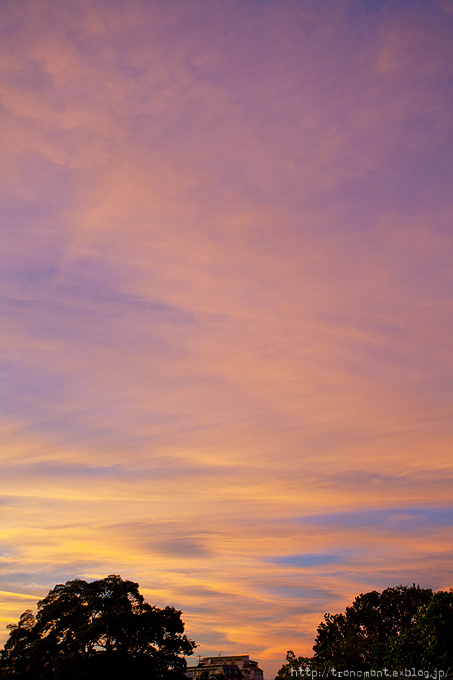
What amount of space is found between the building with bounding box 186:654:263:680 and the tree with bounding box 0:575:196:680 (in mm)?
75071

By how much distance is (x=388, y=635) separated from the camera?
5972 cm

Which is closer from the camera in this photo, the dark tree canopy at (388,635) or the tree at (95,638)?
the dark tree canopy at (388,635)

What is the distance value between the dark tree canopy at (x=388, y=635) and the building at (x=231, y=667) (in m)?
61.5

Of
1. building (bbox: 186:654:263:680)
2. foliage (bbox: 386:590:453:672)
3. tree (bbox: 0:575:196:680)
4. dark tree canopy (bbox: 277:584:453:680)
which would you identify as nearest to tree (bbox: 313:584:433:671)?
dark tree canopy (bbox: 277:584:453:680)

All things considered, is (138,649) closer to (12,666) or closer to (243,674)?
(12,666)

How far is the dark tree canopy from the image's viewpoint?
92.4ft

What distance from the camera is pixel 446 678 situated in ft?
84.0

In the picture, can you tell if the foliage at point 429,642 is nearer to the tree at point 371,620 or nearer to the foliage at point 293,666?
the foliage at point 293,666

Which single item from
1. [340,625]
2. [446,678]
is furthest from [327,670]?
[340,625]

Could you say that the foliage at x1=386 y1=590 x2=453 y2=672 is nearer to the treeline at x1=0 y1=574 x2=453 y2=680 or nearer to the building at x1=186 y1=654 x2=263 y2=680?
the treeline at x1=0 y1=574 x2=453 y2=680

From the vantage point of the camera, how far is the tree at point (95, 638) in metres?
45.2

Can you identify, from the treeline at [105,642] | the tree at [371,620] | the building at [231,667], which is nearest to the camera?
the treeline at [105,642]

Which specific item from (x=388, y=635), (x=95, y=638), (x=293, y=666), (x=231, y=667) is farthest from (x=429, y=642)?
(x=231, y=667)

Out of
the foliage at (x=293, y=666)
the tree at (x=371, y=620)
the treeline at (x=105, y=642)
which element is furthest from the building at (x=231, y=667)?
the foliage at (x=293, y=666)
